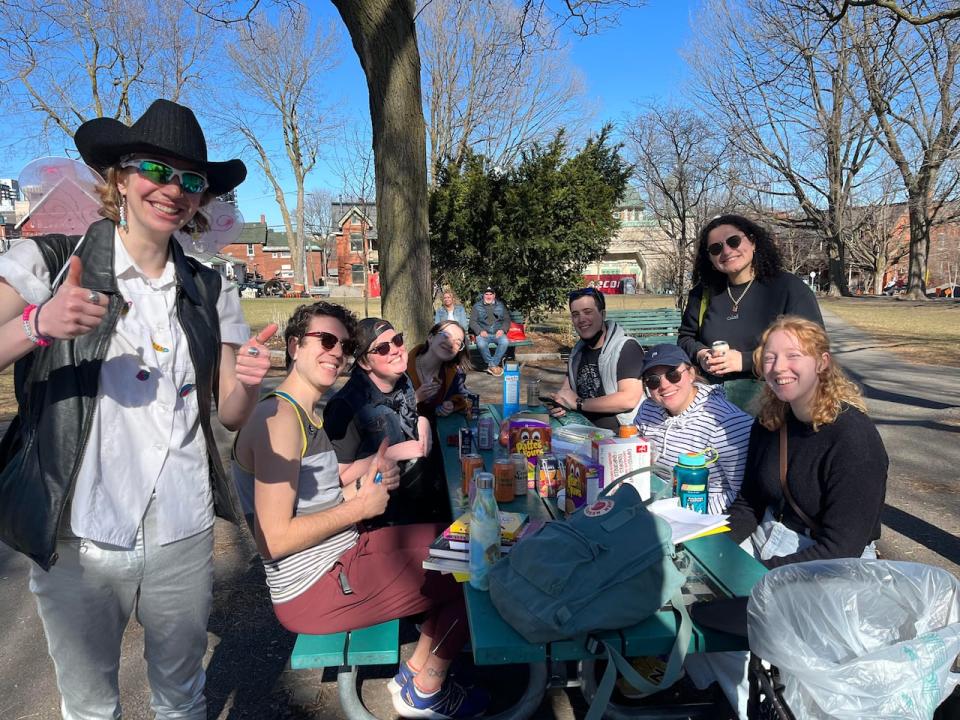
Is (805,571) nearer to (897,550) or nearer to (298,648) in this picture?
(298,648)

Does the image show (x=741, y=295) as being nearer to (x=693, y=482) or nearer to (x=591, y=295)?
(x=591, y=295)

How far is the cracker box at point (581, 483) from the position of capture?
8.27 ft

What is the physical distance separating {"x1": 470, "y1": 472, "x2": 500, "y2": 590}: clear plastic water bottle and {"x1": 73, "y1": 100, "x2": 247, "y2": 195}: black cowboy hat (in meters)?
1.31

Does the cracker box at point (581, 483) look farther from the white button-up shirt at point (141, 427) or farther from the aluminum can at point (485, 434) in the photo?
the white button-up shirt at point (141, 427)

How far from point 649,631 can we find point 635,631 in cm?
4

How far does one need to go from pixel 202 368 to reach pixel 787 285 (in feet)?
9.57

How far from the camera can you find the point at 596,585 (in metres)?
1.76

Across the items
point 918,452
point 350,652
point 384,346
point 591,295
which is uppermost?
point 591,295

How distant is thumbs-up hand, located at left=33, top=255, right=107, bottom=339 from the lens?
1433 millimetres

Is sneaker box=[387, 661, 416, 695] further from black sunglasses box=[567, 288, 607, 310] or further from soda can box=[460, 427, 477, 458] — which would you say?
black sunglasses box=[567, 288, 607, 310]

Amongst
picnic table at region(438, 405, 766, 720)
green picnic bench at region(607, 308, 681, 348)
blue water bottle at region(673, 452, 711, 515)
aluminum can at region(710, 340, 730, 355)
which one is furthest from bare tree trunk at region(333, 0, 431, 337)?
green picnic bench at region(607, 308, 681, 348)

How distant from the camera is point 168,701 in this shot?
1.95 metres

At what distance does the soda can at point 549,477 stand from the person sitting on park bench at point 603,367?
1.39 m

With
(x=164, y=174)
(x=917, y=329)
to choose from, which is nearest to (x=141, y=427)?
(x=164, y=174)
